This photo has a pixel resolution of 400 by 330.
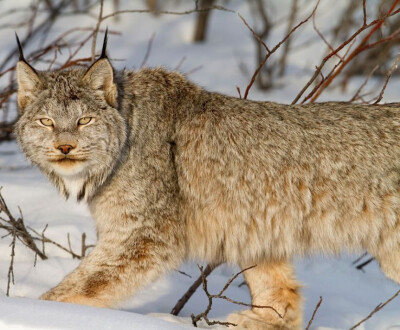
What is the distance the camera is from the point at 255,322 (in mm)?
4410

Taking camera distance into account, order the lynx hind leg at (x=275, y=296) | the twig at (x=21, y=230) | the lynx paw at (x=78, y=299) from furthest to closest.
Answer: the twig at (x=21, y=230) → the lynx hind leg at (x=275, y=296) → the lynx paw at (x=78, y=299)

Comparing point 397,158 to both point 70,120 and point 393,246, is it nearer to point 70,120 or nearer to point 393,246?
point 393,246

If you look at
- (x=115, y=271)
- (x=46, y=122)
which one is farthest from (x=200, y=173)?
(x=46, y=122)

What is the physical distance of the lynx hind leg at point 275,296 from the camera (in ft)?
14.7

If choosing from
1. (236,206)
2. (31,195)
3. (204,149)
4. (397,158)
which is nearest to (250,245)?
(236,206)

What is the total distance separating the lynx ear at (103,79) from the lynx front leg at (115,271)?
0.79 metres

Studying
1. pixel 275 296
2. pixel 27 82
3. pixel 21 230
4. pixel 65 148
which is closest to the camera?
pixel 65 148

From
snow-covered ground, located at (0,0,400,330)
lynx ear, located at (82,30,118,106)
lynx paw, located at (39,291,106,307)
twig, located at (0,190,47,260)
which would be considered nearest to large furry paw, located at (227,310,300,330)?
snow-covered ground, located at (0,0,400,330)

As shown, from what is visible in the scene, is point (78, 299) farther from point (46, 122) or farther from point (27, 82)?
point (27, 82)

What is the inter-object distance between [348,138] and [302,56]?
1087 centimetres

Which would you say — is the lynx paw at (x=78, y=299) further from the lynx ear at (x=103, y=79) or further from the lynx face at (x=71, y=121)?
the lynx ear at (x=103, y=79)

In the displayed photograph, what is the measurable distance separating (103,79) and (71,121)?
1.08 ft

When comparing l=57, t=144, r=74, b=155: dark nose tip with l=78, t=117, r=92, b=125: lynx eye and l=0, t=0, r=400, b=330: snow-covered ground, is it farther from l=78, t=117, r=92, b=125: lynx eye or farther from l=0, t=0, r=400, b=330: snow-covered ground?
l=0, t=0, r=400, b=330: snow-covered ground

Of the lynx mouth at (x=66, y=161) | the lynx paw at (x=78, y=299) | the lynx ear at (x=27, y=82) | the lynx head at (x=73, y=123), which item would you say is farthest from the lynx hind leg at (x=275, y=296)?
the lynx ear at (x=27, y=82)
